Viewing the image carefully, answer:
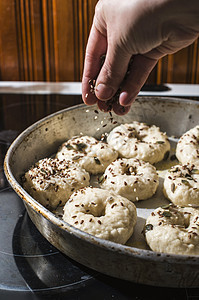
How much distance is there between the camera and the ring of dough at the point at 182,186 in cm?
155

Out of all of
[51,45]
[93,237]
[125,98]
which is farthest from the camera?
[51,45]

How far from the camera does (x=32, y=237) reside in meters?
1.40

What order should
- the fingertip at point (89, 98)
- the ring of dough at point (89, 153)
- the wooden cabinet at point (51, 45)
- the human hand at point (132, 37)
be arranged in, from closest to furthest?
the human hand at point (132, 37)
the fingertip at point (89, 98)
the ring of dough at point (89, 153)
the wooden cabinet at point (51, 45)

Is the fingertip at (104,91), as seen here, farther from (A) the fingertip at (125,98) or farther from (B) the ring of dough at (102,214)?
(B) the ring of dough at (102,214)

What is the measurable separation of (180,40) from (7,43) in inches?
95.2

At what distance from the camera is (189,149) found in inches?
72.4

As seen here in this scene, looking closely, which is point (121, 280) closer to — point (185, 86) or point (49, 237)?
point (49, 237)

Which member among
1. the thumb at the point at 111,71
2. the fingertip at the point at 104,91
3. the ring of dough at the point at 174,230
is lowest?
the ring of dough at the point at 174,230

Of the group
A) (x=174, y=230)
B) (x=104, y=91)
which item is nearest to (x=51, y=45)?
(x=104, y=91)

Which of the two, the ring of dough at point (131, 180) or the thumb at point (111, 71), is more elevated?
the thumb at point (111, 71)

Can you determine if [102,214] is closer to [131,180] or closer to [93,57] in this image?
[131,180]

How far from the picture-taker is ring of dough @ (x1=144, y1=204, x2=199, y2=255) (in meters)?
1.22

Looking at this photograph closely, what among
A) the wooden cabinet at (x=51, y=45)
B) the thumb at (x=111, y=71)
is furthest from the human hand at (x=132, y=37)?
the wooden cabinet at (x=51, y=45)

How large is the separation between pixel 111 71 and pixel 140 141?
81 centimetres
